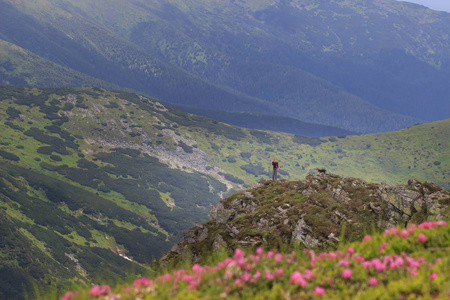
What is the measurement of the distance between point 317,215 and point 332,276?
109ft

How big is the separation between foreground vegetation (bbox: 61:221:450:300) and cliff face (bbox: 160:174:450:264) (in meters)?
21.6

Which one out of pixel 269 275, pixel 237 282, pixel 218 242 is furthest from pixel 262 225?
pixel 237 282

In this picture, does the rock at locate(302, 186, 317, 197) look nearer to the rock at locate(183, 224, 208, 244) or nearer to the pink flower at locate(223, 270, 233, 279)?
the rock at locate(183, 224, 208, 244)

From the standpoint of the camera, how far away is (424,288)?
10.0m

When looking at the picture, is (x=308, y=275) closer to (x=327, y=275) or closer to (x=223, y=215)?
(x=327, y=275)

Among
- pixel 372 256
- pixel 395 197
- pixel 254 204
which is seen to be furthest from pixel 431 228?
pixel 254 204

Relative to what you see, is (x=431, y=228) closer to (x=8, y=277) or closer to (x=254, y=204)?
(x=254, y=204)

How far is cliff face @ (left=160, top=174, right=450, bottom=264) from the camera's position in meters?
39.6

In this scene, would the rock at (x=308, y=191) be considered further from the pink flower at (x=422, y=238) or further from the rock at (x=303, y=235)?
the pink flower at (x=422, y=238)

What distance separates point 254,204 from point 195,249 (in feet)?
36.7

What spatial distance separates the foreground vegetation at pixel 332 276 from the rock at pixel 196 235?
1677 inches

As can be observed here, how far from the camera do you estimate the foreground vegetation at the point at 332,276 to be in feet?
34.1

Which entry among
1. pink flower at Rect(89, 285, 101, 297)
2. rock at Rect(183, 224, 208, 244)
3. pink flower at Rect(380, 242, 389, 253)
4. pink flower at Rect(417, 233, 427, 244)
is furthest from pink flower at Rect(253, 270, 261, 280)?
rock at Rect(183, 224, 208, 244)

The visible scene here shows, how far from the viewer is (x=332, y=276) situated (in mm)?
11203
